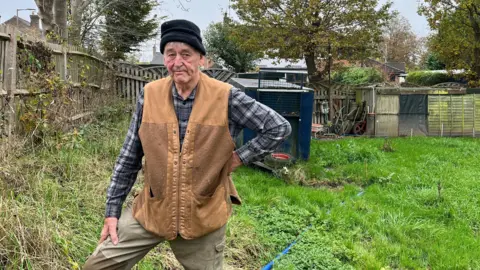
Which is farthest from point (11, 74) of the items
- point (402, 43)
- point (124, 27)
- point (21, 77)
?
point (402, 43)

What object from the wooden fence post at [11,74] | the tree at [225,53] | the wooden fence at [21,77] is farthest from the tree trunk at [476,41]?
the wooden fence post at [11,74]

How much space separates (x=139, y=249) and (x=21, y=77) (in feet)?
11.1

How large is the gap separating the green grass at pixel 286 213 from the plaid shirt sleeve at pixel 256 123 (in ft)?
4.43

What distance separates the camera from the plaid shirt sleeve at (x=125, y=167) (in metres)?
2.18

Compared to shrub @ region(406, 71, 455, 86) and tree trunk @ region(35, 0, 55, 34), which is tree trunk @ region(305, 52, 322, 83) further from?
shrub @ region(406, 71, 455, 86)

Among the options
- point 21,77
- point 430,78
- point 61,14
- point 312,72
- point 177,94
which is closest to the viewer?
point 177,94

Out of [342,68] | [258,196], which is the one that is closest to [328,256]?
[258,196]

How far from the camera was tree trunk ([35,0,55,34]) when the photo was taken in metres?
7.80

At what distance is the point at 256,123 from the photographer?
85.0 inches

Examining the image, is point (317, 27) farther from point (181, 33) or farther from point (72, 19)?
point (181, 33)

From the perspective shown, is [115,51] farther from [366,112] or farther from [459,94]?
[459,94]

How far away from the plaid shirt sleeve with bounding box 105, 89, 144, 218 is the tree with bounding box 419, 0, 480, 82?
48.2 ft

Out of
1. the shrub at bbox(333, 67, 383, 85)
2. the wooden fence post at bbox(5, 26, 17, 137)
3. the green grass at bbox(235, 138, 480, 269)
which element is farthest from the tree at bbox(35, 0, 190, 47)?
the shrub at bbox(333, 67, 383, 85)

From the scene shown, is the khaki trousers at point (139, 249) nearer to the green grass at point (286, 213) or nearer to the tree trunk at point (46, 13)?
the green grass at point (286, 213)
